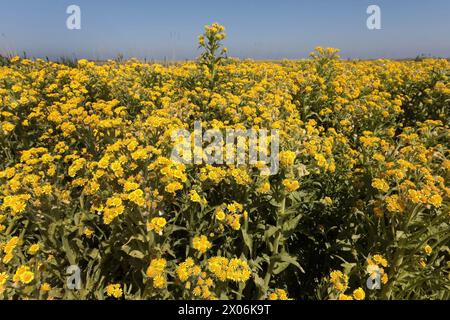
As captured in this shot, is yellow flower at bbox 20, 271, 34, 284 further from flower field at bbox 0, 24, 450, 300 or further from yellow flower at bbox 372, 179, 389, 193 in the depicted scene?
yellow flower at bbox 372, 179, 389, 193

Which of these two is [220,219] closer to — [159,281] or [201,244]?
[201,244]

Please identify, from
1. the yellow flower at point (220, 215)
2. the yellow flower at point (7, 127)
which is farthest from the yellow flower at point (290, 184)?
the yellow flower at point (7, 127)

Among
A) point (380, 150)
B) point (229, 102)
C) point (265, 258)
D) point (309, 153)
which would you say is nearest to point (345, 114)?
point (380, 150)

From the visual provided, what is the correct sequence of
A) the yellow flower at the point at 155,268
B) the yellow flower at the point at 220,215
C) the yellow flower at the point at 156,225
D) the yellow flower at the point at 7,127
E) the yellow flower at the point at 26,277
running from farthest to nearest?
the yellow flower at the point at 7,127 → the yellow flower at the point at 220,215 → the yellow flower at the point at 156,225 → the yellow flower at the point at 155,268 → the yellow flower at the point at 26,277

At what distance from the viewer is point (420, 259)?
280 cm

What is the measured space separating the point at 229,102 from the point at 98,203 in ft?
9.48

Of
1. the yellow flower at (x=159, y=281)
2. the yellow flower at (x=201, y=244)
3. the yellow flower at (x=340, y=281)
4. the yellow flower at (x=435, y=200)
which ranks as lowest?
the yellow flower at (x=340, y=281)

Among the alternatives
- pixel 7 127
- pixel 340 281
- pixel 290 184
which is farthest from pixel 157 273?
pixel 7 127

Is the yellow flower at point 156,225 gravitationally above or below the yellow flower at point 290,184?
below

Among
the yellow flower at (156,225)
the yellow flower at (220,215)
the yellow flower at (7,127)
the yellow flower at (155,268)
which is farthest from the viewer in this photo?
the yellow flower at (7,127)

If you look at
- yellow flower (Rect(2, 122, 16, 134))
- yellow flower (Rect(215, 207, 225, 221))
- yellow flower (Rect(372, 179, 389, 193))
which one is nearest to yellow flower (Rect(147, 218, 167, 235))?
yellow flower (Rect(215, 207, 225, 221))

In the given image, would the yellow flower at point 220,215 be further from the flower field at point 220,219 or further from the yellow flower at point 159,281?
the yellow flower at point 159,281

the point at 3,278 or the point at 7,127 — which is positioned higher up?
the point at 7,127
